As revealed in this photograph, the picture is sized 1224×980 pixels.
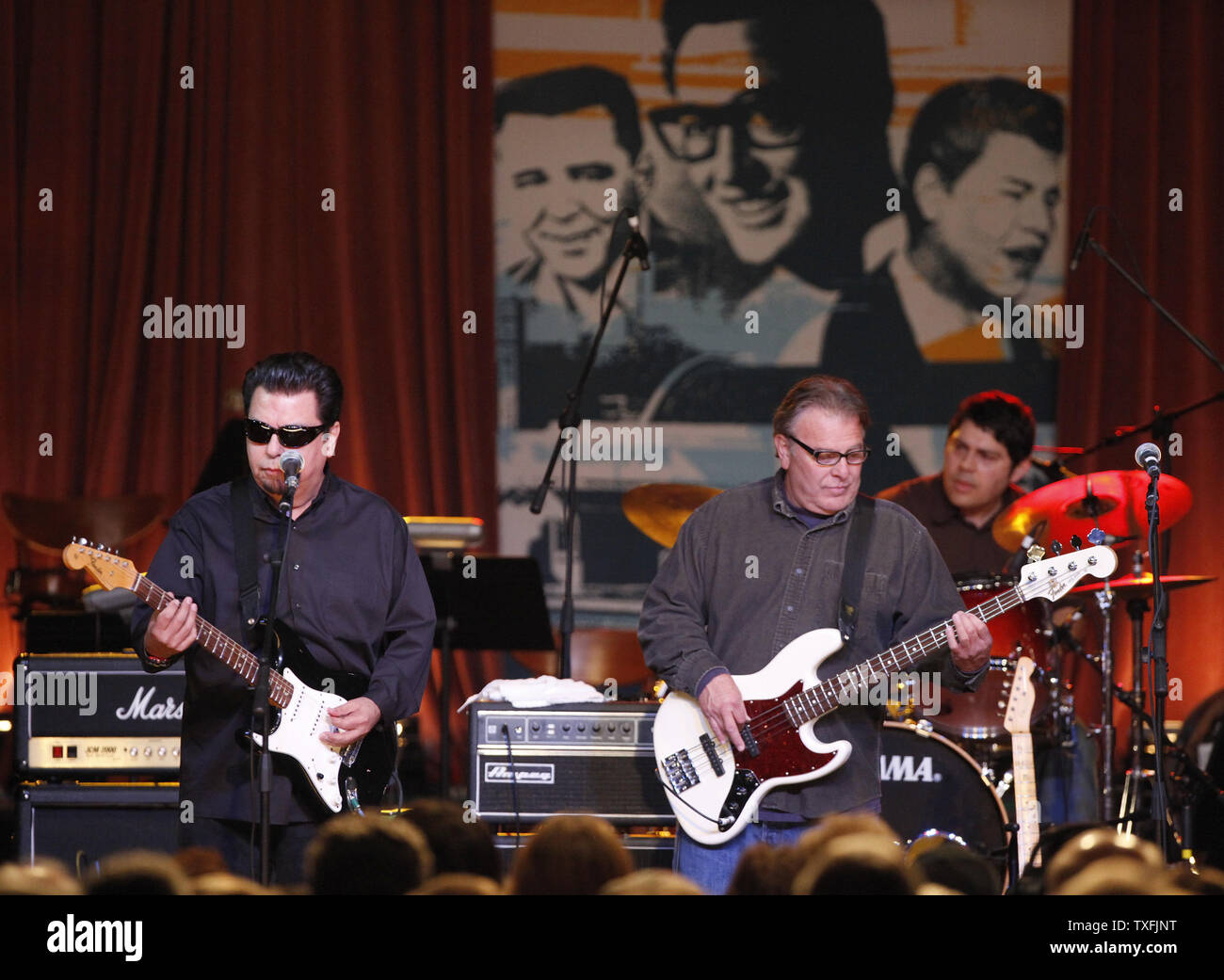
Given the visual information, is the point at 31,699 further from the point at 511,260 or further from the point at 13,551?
the point at 511,260

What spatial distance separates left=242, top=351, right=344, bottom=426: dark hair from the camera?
4.05 metres

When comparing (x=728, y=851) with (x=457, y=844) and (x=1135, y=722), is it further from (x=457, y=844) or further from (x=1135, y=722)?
(x=1135, y=722)

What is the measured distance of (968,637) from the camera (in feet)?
13.3

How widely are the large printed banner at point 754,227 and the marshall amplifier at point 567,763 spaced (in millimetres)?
3532

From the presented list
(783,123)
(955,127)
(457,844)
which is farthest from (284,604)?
(955,127)

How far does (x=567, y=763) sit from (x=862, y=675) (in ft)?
4.48

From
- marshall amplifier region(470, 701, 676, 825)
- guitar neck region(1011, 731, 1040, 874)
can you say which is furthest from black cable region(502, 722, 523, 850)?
guitar neck region(1011, 731, 1040, 874)

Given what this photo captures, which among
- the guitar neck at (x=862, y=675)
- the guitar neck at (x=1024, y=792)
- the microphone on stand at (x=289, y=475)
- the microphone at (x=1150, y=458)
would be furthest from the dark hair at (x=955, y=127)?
the microphone on stand at (x=289, y=475)

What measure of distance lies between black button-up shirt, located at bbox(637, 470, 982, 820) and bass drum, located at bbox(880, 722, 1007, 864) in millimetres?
1527

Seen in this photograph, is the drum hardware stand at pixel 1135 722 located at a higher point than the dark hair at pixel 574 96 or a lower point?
lower

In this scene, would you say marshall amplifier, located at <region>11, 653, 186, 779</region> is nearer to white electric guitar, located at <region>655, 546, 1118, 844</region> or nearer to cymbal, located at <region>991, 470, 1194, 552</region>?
white electric guitar, located at <region>655, 546, 1118, 844</region>

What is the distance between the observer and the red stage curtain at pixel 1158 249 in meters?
8.43

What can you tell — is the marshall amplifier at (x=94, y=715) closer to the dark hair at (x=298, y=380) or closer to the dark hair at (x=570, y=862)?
the dark hair at (x=298, y=380)
